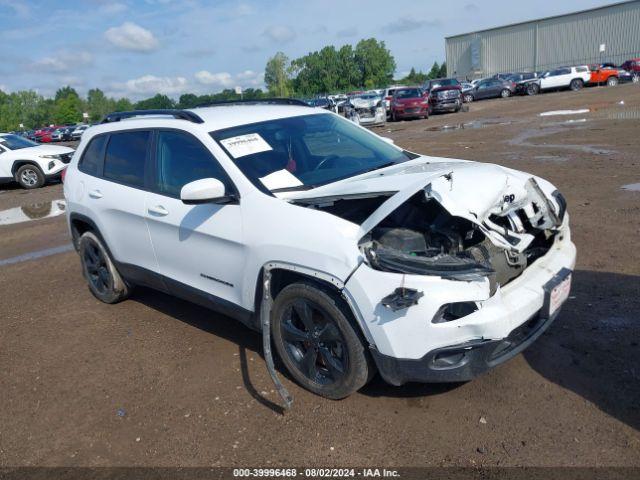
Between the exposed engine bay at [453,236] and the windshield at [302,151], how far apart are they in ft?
1.62

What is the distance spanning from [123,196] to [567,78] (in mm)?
39568

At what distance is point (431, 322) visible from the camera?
2.91 m

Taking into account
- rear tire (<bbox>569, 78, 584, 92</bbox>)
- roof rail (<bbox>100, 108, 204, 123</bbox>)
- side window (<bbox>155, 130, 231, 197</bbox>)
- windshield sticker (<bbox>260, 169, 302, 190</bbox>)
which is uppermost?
roof rail (<bbox>100, 108, 204, 123</bbox>)

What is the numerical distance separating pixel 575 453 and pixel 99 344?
3817 millimetres

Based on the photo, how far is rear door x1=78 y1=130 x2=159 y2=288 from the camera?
15.3ft

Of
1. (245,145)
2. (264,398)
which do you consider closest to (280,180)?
(245,145)

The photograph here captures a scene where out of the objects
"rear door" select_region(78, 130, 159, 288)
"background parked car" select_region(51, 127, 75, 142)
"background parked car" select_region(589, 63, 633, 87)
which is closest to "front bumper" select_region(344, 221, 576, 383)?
"rear door" select_region(78, 130, 159, 288)

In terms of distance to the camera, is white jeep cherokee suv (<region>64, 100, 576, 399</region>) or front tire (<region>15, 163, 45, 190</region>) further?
front tire (<region>15, 163, 45, 190</region>)

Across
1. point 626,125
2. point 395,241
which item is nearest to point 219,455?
point 395,241

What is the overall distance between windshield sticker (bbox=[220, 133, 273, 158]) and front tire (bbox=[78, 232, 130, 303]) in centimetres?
205

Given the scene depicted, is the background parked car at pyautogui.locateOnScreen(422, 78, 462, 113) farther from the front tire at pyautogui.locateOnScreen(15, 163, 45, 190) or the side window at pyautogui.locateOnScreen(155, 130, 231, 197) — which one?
the side window at pyautogui.locateOnScreen(155, 130, 231, 197)

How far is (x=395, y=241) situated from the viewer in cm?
331

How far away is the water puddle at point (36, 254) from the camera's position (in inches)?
309

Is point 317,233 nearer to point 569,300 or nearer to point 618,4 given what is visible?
point 569,300
